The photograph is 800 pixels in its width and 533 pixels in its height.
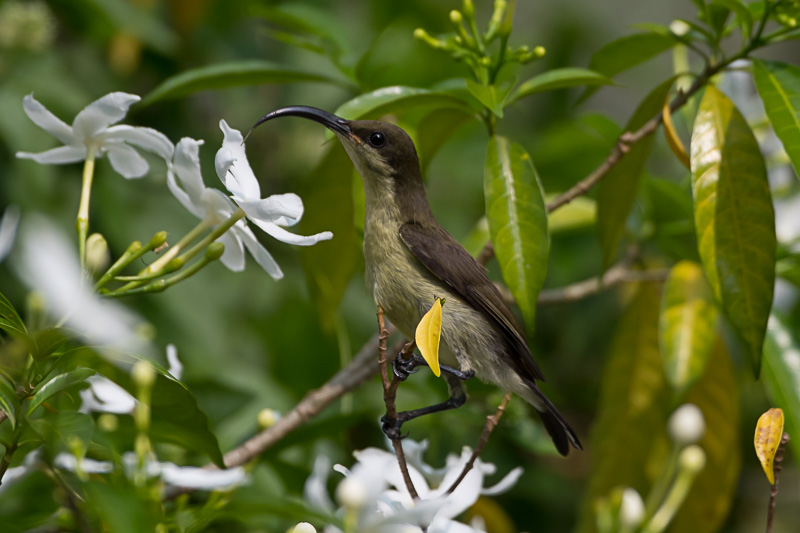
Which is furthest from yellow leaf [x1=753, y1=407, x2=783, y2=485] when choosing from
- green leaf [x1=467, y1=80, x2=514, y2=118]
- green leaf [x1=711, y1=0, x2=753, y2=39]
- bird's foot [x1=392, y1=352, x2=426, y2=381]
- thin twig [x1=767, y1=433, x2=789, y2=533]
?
green leaf [x1=711, y1=0, x2=753, y2=39]

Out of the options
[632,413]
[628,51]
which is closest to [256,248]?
[628,51]

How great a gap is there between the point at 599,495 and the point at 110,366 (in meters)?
1.40

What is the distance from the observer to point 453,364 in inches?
61.6

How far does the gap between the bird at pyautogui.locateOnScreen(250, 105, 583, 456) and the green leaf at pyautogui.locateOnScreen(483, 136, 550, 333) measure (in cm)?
13

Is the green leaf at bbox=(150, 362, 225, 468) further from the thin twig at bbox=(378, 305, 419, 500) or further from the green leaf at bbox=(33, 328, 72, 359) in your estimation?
the thin twig at bbox=(378, 305, 419, 500)

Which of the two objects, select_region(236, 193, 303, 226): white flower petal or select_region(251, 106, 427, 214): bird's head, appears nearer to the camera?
select_region(236, 193, 303, 226): white flower petal

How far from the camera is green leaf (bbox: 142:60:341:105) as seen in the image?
1590 mm

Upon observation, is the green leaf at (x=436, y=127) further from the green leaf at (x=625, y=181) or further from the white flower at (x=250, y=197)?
the white flower at (x=250, y=197)

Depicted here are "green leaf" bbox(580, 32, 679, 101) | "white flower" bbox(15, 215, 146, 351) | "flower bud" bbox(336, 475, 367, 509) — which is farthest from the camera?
"green leaf" bbox(580, 32, 679, 101)

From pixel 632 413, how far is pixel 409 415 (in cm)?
93

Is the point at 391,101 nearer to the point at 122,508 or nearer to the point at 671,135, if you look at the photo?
the point at 671,135

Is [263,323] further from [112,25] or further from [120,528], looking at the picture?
[120,528]

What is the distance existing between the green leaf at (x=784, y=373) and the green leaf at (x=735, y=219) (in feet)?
0.90

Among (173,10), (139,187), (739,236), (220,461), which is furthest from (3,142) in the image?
(739,236)
